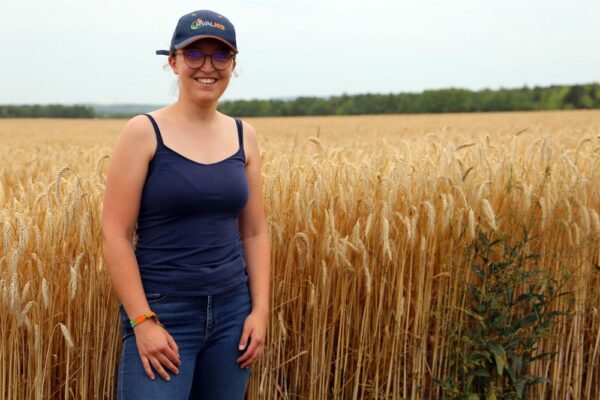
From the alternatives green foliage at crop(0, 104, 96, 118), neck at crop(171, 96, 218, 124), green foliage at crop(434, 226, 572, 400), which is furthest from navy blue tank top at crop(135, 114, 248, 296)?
green foliage at crop(0, 104, 96, 118)

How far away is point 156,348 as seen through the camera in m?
1.97

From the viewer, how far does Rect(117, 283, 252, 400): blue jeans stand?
2021mm

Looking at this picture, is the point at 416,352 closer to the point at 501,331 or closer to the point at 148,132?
the point at 501,331

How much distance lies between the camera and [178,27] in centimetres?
205

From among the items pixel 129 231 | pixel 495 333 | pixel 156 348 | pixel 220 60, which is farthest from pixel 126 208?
pixel 495 333

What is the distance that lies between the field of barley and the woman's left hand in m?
0.60

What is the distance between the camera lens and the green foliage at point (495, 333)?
9.73ft

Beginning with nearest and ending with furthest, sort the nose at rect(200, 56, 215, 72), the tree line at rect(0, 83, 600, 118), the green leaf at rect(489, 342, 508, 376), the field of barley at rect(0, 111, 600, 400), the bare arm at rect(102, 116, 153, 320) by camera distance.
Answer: the bare arm at rect(102, 116, 153, 320), the nose at rect(200, 56, 215, 72), the field of barley at rect(0, 111, 600, 400), the green leaf at rect(489, 342, 508, 376), the tree line at rect(0, 83, 600, 118)

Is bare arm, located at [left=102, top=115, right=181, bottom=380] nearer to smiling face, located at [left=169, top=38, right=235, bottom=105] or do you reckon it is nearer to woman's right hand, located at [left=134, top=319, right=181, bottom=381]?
woman's right hand, located at [left=134, top=319, right=181, bottom=381]

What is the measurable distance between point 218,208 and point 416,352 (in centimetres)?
155

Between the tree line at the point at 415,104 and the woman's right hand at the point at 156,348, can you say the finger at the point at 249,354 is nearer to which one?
the woman's right hand at the point at 156,348

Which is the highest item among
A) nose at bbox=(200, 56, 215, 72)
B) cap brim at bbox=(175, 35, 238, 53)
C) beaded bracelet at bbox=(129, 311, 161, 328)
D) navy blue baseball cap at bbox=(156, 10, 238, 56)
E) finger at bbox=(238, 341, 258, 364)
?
navy blue baseball cap at bbox=(156, 10, 238, 56)

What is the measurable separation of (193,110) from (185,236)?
418 millimetres

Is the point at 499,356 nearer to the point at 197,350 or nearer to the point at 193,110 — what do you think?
the point at 197,350
